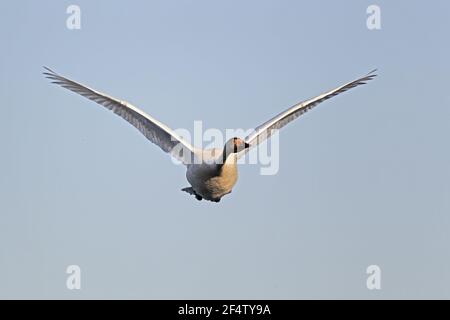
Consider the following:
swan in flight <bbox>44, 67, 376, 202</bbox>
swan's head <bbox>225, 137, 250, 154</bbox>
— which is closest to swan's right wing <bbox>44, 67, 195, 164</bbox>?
swan in flight <bbox>44, 67, 376, 202</bbox>

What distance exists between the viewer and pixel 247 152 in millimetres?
26844

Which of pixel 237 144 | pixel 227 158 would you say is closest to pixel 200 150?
pixel 227 158

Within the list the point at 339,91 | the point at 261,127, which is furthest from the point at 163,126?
the point at 339,91

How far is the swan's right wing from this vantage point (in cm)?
2597

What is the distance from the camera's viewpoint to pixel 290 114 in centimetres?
2717

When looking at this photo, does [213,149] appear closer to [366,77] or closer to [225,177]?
[225,177]

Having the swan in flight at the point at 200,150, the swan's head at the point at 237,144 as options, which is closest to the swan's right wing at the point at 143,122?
the swan in flight at the point at 200,150

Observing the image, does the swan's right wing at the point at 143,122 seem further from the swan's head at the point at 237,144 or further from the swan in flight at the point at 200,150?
the swan's head at the point at 237,144

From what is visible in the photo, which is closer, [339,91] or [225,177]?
[225,177]

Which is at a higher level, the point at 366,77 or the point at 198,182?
the point at 366,77

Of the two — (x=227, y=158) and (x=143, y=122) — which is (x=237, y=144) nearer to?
(x=227, y=158)

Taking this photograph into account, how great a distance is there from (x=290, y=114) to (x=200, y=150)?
2.68 metres

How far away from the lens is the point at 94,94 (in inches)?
1027

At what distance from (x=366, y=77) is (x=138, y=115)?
5.96 m
